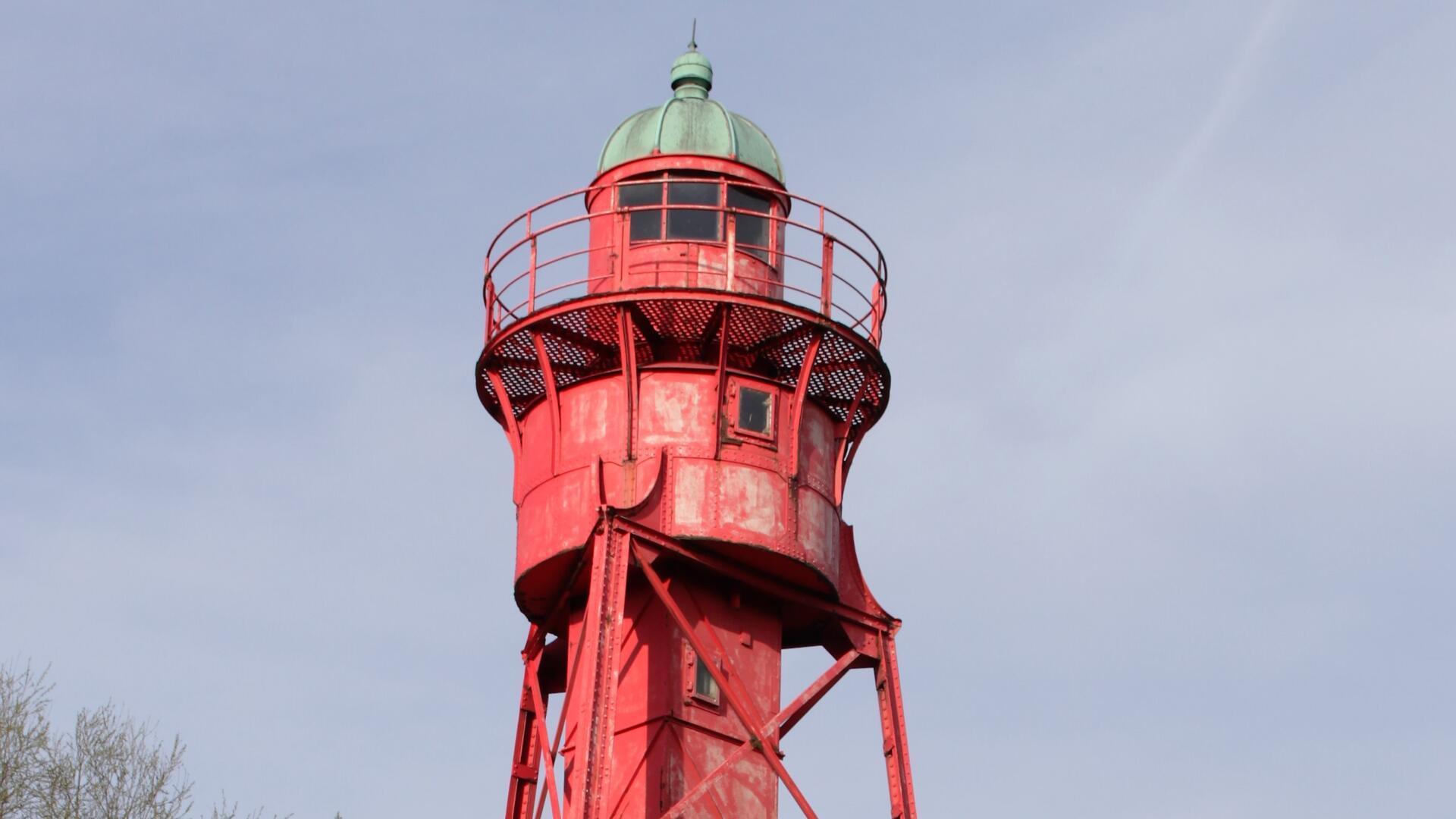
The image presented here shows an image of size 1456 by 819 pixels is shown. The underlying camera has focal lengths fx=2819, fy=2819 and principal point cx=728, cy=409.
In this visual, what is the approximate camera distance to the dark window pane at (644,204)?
123 feet

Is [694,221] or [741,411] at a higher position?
[694,221]

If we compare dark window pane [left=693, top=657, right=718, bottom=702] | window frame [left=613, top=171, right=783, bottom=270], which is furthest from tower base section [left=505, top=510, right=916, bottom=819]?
window frame [left=613, top=171, right=783, bottom=270]

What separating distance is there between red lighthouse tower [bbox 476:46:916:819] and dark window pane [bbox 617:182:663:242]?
4cm

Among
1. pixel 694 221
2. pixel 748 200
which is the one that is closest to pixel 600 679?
pixel 694 221

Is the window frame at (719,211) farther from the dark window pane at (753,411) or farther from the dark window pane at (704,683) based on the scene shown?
the dark window pane at (704,683)

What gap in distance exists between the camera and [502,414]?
37500 mm

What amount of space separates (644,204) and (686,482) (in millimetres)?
4360

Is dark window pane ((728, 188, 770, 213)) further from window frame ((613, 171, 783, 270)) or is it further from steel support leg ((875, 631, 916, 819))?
steel support leg ((875, 631, 916, 819))

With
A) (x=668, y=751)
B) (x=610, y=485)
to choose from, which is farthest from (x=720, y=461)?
(x=668, y=751)

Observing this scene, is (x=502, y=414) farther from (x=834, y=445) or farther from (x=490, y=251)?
(x=834, y=445)

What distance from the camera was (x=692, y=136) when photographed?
125ft

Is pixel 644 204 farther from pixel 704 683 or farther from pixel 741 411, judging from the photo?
pixel 704 683

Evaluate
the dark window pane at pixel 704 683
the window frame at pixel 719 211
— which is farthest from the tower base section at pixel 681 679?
the window frame at pixel 719 211

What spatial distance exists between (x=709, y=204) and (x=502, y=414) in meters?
3.91
